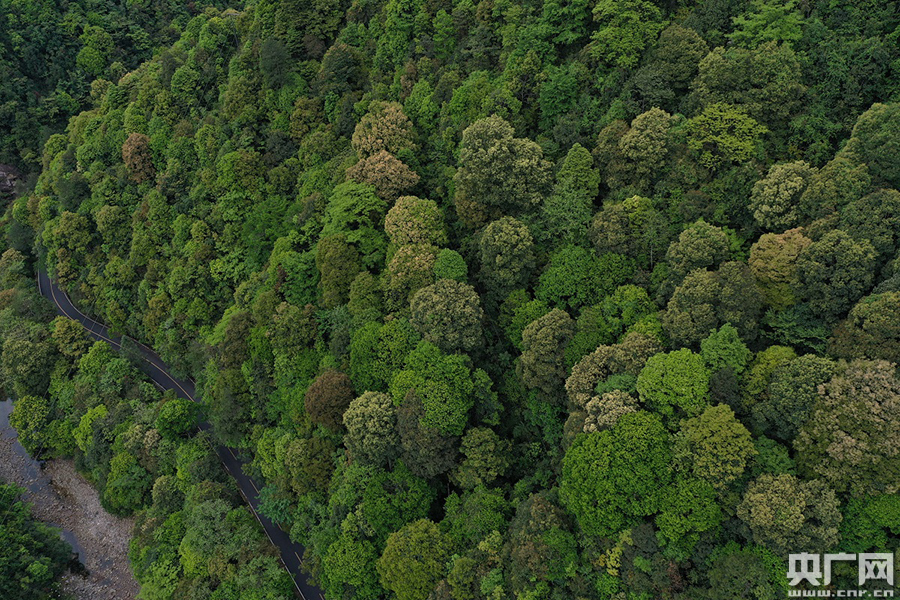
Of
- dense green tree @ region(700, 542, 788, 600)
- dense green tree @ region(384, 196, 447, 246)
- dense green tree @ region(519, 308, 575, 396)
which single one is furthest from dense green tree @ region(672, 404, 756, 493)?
dense green tree @ region(384, 196, 447, 246)

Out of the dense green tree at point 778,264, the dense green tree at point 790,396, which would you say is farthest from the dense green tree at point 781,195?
the dense green tree at point 790,396

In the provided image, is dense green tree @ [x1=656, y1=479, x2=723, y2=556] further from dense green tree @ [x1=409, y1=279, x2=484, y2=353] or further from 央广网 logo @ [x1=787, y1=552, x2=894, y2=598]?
dense green tree @ [x1=409, y1=279, x2=484, y2=353]

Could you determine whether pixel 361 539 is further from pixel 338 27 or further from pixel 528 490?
pixel 338 27

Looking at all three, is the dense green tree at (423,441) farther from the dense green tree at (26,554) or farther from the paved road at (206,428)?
the dense green tree at (26,554)

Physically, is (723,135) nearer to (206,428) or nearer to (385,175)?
(385,175)

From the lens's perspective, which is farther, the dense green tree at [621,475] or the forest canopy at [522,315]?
the dense green tree at [621,475]
